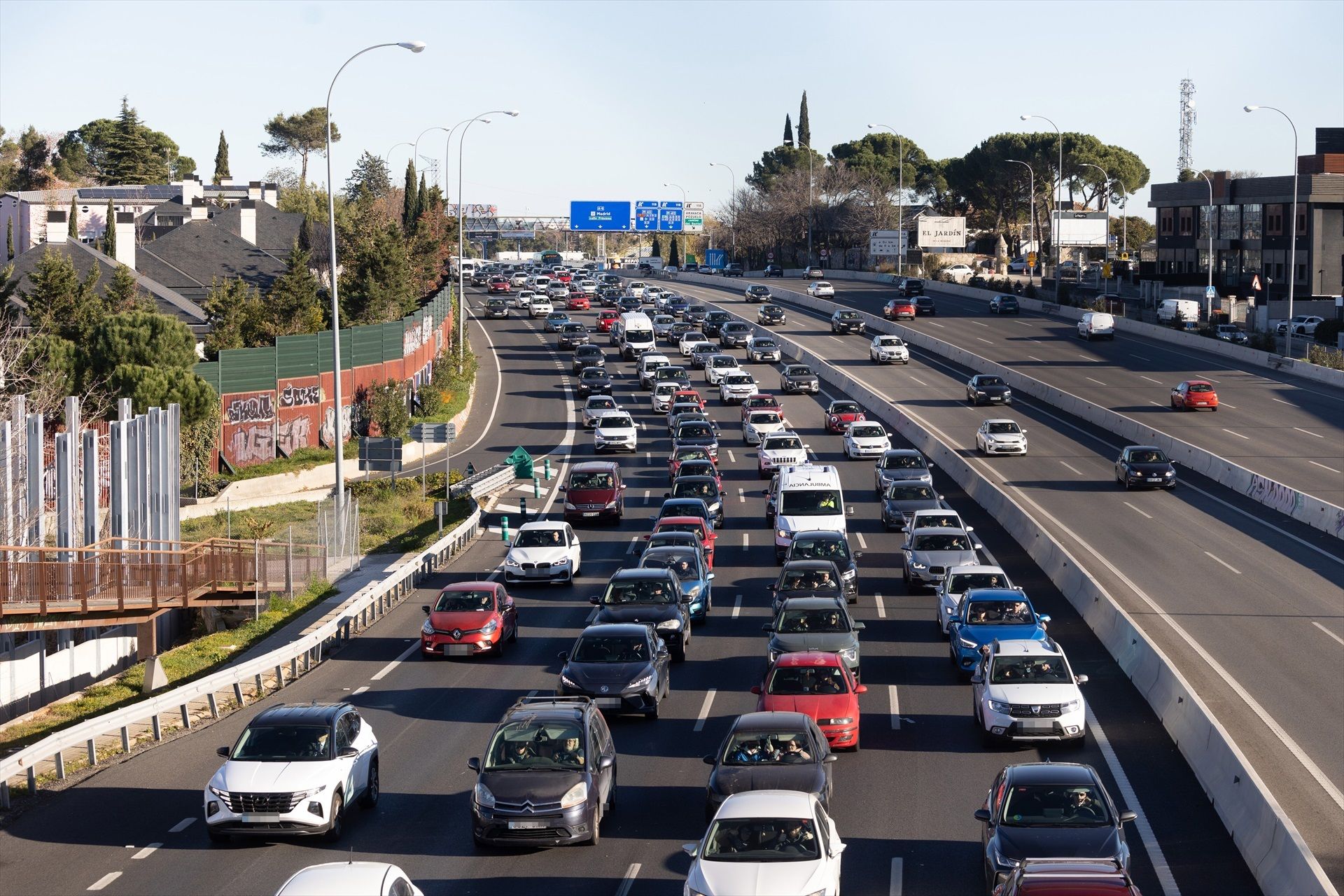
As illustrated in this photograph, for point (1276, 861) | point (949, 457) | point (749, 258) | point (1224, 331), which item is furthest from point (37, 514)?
point (749, 258)

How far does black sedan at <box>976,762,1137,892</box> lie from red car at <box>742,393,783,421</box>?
4014cm

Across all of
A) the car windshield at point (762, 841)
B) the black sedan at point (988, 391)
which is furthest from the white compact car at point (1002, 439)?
the car windshield at point (762, 841)

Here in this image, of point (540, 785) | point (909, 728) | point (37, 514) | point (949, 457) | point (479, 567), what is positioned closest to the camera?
point (540, 785)

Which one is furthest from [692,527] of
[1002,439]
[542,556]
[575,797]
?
[1002,439]

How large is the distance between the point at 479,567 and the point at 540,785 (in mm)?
20847

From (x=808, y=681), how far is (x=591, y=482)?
22.3m

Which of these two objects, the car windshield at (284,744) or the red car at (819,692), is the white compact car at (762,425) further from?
the car windshield at (284,744)

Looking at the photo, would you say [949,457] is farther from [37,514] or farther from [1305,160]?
[1305,160]

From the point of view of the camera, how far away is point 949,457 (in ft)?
159

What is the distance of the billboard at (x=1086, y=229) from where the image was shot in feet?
429

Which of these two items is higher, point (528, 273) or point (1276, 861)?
point (528, 273)

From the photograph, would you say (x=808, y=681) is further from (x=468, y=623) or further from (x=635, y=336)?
(x=635, y=336)

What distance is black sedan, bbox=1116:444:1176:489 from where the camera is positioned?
4422cm

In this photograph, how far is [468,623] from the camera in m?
26.5
